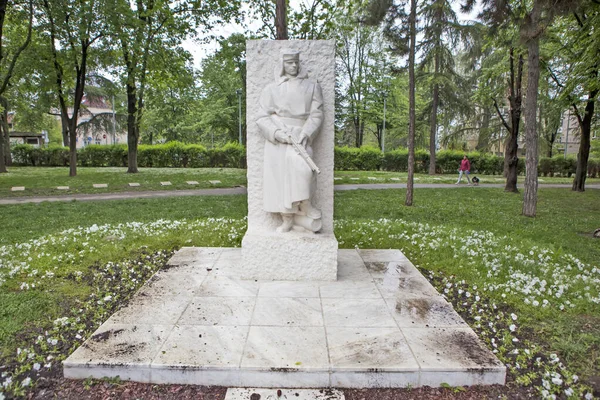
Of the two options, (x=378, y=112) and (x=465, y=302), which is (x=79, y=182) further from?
(x=378, y=112)

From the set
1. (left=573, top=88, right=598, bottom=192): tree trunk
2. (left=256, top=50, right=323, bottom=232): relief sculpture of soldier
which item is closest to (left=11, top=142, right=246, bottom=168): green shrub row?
(left=573, top=88, right=598, bottom=192): tree trunk

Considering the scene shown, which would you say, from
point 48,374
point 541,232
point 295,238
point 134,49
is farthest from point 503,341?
point 134,49

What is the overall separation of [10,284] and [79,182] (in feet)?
39.8

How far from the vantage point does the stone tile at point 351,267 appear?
424 centimetres

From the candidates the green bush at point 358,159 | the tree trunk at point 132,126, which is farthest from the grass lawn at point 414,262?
the green bush at point 358,159

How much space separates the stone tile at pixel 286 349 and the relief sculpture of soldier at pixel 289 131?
137 cm

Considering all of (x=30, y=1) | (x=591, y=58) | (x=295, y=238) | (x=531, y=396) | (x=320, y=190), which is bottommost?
(x=531, y=396)

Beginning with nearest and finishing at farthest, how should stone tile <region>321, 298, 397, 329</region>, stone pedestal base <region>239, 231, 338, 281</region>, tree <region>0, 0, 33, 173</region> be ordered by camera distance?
1. stone tile <region>321, 298, 397, 329</region>
2. stone pedestal base <region>239, 231, 338, 281</region>
3. tree <region>0, 0, 33, 173</region>

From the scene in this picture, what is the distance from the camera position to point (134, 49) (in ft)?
48.2

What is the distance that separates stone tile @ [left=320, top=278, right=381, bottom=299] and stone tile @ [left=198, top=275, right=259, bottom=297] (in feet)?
2.30

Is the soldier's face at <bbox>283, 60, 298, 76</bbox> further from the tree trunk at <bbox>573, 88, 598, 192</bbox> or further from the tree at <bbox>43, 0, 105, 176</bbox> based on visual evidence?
the tree trunk at <bbox>573, 88, 598, 192</bbox>

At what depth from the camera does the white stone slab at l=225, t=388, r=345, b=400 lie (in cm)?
237

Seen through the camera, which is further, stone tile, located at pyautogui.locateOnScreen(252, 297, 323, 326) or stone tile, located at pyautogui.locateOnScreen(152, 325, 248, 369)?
stone tile, located at pyautogui.locateOnScreen(252, 297, 323, 326)

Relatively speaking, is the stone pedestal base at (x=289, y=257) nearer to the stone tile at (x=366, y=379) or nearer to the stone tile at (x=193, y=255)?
the stone tile at (x=193, y=255)
